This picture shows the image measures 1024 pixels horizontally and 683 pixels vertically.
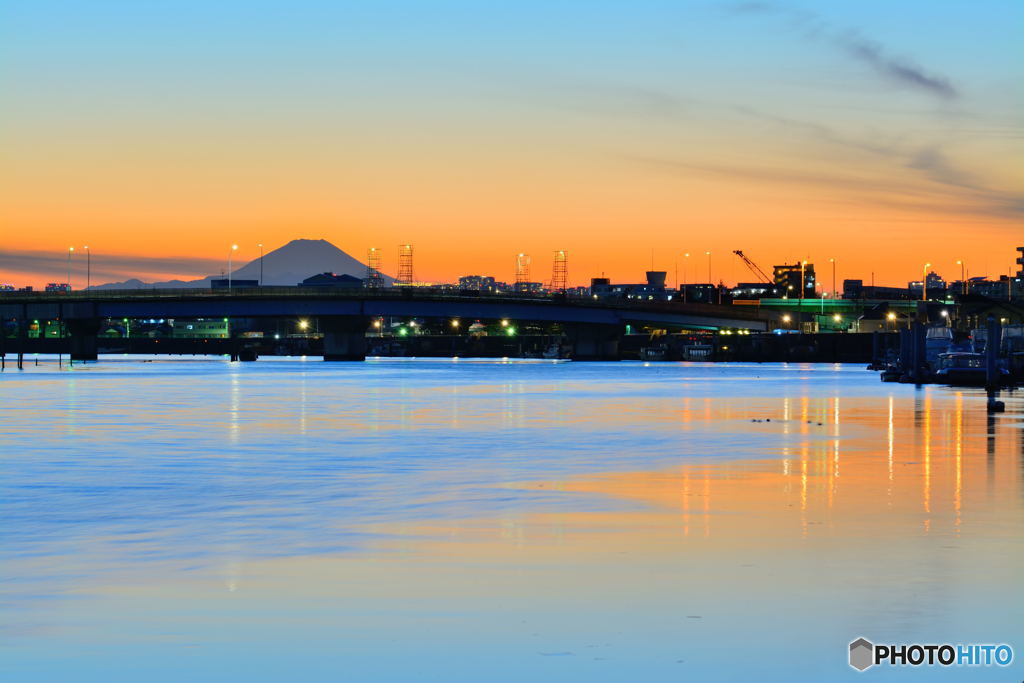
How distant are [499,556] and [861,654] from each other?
26.2 ft

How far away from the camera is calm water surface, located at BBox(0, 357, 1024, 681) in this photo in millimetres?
15141

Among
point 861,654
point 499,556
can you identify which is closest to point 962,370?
point 499,556

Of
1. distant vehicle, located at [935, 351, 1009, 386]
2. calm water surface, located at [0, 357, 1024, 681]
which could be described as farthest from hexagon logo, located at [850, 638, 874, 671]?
distant vehicle, located at [935, 351, 1009, 386]

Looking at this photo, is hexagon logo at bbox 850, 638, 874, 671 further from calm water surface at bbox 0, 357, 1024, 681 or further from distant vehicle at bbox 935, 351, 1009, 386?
distant vehicle at bbox 935, 351, 1009, 386

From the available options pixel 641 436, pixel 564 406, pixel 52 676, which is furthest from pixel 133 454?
pixel 564 406

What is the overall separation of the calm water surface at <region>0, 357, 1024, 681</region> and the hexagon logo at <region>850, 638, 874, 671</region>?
178 mm

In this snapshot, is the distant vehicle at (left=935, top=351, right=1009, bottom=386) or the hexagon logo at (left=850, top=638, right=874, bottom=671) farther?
the distant vehicle at (left=935, top=351, right=1009, bottom=386)

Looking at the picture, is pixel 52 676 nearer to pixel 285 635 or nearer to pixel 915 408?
pixel 285 635

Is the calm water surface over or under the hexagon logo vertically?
under

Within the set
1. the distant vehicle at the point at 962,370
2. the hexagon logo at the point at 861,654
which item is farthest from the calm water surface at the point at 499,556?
the distant vehicle at the point at 962,370

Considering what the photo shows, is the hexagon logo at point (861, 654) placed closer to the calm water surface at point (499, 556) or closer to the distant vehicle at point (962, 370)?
the calm water surface at point (499, 556)

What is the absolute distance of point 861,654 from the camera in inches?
587

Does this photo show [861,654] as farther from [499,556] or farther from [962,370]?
[962,370]

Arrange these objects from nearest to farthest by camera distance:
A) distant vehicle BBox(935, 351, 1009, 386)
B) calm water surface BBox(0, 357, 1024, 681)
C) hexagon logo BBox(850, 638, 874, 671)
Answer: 1. hexagon logo BBox(850, 638, 874, 671)
2. calm water surface BBox(0, 357, 1024, 681)
3. distant vehicle BBox(935, 351, 1009, 386)
